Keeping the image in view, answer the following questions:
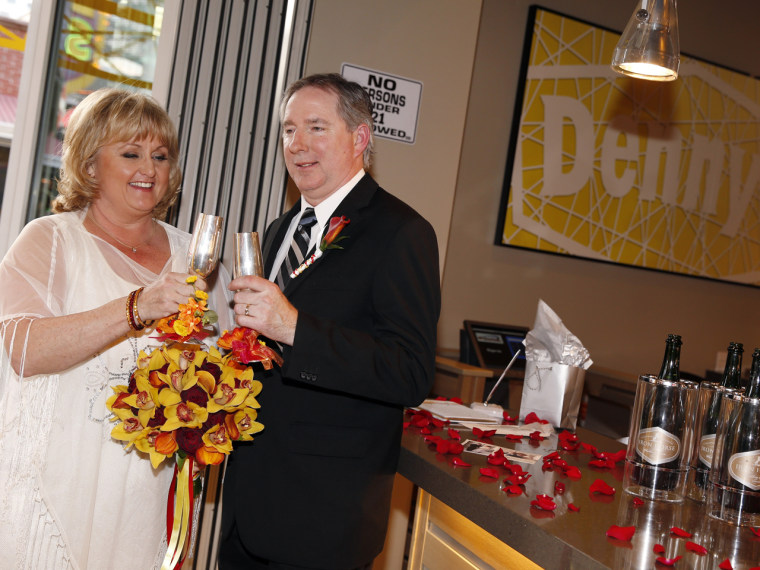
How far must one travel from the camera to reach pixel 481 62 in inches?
181

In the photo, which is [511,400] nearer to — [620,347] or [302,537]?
[620,347]

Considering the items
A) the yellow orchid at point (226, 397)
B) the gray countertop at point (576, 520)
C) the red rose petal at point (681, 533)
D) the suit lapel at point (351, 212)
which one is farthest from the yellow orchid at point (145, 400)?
the red rose petal at point (681, 533)

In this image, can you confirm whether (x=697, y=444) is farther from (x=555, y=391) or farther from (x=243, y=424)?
(x=243, y=424)

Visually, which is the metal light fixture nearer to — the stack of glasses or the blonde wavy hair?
the stack of glasses

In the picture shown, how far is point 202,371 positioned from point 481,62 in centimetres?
349

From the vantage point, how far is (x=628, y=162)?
5.13 m

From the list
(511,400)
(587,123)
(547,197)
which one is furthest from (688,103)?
(511,400)

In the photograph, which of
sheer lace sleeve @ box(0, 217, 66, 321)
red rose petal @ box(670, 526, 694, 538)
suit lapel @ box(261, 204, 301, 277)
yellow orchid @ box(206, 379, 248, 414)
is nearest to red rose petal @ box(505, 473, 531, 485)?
red rose petal @ box(670, 526, 694, 538)

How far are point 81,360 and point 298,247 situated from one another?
0.59m

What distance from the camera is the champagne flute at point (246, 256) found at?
5.22 ft

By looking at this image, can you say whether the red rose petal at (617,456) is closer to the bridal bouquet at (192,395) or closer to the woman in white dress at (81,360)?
the bridal bouquet at (192,395)

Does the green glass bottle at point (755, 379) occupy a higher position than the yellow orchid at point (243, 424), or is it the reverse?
the green glass bottle at point (755, 379)

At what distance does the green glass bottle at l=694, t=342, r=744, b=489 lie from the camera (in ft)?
5.60

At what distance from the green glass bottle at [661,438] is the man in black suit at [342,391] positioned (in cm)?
48
